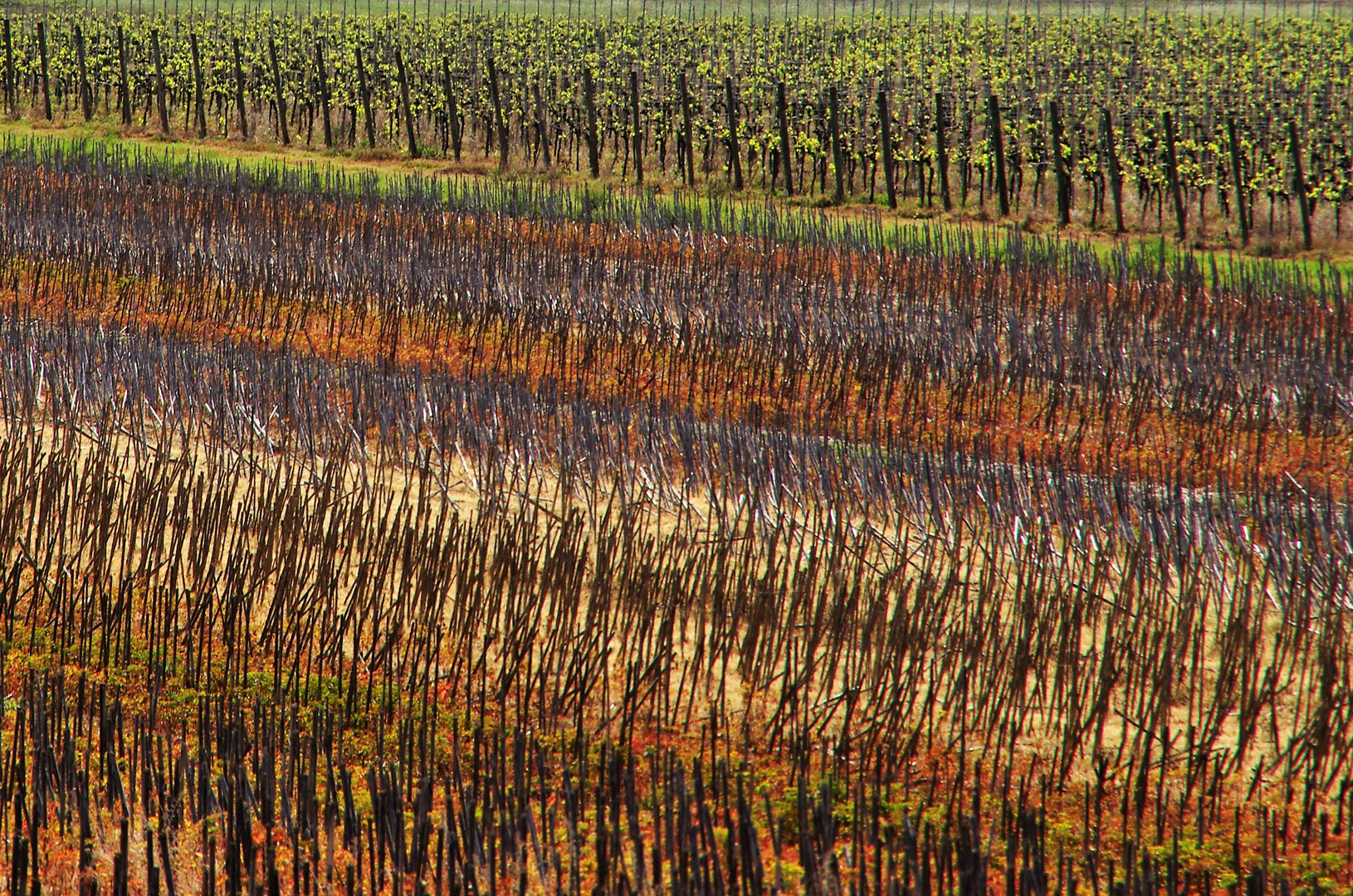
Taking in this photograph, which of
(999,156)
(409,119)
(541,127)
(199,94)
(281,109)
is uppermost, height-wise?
(199,94)

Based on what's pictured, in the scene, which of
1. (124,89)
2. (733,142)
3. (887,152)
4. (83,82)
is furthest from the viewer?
(83,82)

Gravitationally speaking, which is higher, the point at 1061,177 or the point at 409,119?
the point at 409,119

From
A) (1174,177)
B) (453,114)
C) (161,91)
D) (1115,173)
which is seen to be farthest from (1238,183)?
(161,91)

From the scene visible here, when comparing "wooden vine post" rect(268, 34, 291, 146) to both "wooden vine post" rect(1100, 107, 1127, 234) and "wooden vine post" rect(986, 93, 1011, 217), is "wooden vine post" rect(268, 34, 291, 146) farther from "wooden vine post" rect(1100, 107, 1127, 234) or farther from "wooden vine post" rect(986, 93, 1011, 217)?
"wooden vine post" rect(1100, 107, 1127, 234)

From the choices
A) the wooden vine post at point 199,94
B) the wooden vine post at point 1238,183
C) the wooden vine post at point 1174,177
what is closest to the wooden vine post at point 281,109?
the wooden vine post at point 199,94

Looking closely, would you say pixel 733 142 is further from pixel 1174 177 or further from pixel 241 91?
Result: pixel 241 91

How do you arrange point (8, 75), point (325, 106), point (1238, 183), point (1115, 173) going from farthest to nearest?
point (8, 75) < point (325, 106) < point (1115, 173) < point (1238, 183)

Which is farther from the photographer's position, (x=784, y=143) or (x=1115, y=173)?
(x=784, y=143)

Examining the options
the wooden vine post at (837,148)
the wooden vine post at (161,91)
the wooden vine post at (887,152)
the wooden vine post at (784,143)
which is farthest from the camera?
the wooden vine post at (161,91)

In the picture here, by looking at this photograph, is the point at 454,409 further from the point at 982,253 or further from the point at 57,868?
the point at 982,253

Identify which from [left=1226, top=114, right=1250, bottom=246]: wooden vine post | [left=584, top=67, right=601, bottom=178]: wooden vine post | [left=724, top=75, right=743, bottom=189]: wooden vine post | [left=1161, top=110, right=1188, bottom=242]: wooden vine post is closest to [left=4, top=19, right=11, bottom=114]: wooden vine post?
[left=584, top=67, right=601, bottom=178]: wooden vine post

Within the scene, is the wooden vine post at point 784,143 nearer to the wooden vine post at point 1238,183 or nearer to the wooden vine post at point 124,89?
the wooden vine post at point 1238,183

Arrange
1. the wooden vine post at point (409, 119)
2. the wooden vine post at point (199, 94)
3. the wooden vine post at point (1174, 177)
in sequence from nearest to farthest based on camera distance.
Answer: the wooden vine post at point (1174, 177), the wooden vine post at point (409, 119), the wooden vine post at point (199, 94)

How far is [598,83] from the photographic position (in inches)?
995
